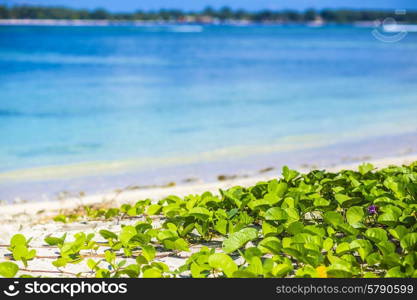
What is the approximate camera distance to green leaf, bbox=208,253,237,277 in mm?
2887

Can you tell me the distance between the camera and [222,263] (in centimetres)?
291

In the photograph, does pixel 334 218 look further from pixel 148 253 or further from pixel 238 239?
pixel 148 253

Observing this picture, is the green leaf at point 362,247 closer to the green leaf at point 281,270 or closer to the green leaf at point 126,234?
the green leaf at point 281,270

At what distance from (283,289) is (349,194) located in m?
1.59

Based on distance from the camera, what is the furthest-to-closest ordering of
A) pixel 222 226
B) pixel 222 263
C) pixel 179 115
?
1. pixel 179 115
2. pixel 222 226
3. pixel 222 263

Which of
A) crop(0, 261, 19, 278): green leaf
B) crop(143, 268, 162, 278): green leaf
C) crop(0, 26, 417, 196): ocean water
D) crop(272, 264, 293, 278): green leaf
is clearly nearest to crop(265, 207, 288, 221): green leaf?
crop(272, 264, 293, 278): green leaf

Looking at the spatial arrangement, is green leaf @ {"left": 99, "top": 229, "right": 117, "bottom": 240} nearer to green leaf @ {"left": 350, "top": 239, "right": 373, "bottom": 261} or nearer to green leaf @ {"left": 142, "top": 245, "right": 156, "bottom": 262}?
green leaf @ {"left": 142, "top": 245, "right": 156, "bottom": 262}

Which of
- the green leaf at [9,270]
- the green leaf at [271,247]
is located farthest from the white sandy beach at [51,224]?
the green leaf at [271,247]

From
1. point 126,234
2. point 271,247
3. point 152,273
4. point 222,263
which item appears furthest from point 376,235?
point 126,234

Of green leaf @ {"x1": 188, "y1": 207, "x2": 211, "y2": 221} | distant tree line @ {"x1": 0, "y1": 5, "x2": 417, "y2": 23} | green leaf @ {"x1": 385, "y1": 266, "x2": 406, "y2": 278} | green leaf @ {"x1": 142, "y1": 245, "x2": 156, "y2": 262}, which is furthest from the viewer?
distant tree line @ {"x1": 0, "y1": 5, "x2": 417, "y2": 23}

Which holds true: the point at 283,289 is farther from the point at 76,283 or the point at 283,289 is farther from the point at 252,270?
the point at 76,283

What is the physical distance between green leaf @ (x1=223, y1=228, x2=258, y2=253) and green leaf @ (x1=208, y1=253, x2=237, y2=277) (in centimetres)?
20

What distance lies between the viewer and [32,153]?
10336 mm

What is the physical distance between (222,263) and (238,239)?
31 centimetres
